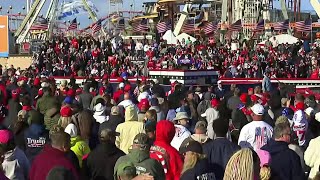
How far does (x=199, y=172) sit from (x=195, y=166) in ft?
0.26

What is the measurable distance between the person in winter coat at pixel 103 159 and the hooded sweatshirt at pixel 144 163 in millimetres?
625

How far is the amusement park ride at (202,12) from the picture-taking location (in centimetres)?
6075

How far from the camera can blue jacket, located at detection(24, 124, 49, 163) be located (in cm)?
912

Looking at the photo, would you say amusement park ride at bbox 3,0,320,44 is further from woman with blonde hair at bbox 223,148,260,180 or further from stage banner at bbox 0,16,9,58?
woman with blonde hair at bbox 223,148,260,180

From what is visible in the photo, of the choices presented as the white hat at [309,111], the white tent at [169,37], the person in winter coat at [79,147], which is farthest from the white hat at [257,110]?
the white tent at [169,37]

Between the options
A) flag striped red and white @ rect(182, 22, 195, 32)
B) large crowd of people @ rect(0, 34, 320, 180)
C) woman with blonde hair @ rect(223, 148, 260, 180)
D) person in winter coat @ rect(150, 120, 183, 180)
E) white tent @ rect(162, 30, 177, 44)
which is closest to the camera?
woman with blonde hair @ rect(223, 148, 260, 180)

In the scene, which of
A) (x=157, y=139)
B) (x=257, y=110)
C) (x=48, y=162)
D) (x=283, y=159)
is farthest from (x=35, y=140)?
(x=283, y=159)

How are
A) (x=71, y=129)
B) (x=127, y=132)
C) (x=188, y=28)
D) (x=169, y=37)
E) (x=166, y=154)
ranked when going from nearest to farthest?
(x=166, y=154) → (x=71, y=129) → (x=127, y=132) → (x=169, y=37) → (x=188, y=28)

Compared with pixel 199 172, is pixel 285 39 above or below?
above

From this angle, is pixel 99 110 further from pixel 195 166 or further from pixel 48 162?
pixel 195 166

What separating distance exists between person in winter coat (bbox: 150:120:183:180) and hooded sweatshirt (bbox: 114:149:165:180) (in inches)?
18.1

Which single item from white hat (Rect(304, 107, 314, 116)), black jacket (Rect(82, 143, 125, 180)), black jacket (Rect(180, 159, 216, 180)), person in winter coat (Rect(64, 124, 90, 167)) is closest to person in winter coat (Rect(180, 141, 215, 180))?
black jacket (Rect(180, 159, 216, 180))

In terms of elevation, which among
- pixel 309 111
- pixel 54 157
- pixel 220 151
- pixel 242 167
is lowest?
pixel 309 111

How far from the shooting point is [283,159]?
7.75 meters
